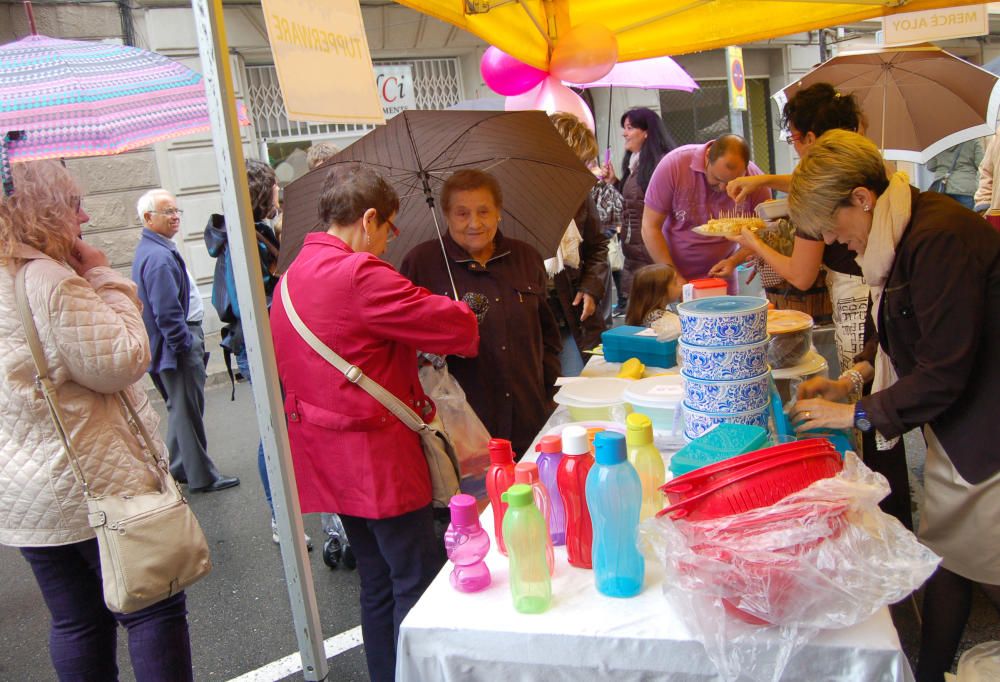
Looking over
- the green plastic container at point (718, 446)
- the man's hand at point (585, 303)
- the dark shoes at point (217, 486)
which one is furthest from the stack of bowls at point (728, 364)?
the dark shoes at point (217, 486)

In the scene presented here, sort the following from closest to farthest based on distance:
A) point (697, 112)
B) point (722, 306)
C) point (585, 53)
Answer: point (722, 306)
point (585, 53)
point (697, 112)

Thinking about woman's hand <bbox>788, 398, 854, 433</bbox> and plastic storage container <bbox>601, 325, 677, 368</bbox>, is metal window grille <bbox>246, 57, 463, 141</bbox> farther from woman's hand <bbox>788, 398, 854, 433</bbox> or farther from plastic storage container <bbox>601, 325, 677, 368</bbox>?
woman's hand <bbox>788, 398, 854, 433</bbox>

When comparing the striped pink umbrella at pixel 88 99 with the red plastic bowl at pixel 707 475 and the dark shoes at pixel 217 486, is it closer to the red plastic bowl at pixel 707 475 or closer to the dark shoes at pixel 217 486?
the red plastic bowl at pixel 707 475

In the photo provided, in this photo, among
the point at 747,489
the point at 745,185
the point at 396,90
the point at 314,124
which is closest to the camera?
the point at 747,489

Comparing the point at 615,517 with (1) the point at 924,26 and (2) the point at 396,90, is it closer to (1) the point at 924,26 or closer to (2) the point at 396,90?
(1) the point at 924,26

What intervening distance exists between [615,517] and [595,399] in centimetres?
108

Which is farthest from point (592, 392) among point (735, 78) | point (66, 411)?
point (735, 78)

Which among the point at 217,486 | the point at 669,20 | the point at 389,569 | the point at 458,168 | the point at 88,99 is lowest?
the point at 217,486

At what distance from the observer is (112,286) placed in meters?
2.16

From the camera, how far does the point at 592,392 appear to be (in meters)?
2.59

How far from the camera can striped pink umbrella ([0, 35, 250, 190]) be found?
2189mm

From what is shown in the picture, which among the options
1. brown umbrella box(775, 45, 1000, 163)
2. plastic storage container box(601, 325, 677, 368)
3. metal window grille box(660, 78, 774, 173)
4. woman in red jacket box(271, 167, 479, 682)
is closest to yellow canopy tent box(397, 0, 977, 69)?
brown umbrella box(775, 45, 1000, 163)

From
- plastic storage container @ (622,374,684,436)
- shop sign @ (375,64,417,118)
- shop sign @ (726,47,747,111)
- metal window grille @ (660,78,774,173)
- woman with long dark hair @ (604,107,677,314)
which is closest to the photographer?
plastic storage container @ (622,374,684,436)

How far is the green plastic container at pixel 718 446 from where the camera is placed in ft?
5.23
